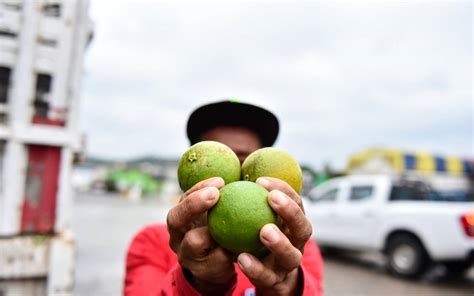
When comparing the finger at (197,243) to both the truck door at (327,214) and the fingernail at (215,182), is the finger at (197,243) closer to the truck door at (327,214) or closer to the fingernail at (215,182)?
the fingernail at (215,182)

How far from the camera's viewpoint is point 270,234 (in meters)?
1.27

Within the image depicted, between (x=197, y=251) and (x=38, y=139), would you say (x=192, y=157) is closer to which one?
(x=197, y=251)

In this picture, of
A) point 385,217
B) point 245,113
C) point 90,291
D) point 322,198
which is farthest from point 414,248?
point 245,113

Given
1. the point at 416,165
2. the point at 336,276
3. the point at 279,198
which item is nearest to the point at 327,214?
the point at 336,276

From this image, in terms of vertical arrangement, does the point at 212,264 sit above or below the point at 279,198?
below

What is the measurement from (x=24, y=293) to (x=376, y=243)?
754cm

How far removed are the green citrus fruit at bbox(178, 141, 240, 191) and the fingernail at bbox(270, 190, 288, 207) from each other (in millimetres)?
267

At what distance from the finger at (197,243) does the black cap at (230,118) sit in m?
1.06

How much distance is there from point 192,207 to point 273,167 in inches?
15.6

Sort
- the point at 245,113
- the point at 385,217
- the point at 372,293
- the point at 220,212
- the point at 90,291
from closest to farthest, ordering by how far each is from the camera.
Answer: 1. the point at 220,212
2. the point at 245,113
3. the point at 90,291
4. the point at 372,293
5. the point at 385,217

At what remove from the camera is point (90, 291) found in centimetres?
619

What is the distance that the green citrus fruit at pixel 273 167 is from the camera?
1531 mm

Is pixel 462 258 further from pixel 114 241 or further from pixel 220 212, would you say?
pixel 114 241

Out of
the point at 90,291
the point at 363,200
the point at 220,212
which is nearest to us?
the point at 220,212
